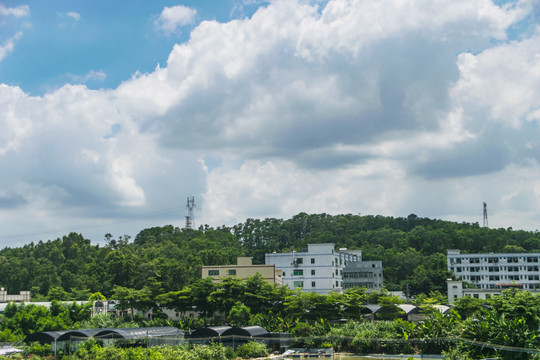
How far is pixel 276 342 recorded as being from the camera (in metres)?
39.7

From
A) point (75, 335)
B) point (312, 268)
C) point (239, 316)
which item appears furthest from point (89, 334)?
point (312, 268)

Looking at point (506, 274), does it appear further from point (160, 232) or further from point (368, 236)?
point (160, 232)

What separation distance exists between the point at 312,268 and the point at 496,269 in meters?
32.6

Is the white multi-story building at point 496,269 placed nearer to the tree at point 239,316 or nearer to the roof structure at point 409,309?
the roof structure at point 409,309

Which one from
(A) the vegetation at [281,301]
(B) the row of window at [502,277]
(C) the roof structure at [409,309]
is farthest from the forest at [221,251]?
(C) the roof structure at [409,309]

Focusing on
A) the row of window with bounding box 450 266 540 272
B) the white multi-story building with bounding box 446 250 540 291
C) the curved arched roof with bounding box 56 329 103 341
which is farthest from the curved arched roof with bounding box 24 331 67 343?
the row of window with bounding box 450 266 540 272

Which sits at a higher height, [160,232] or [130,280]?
[160,232]

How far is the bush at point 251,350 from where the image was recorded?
3591 centimetres

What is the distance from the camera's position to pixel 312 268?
67.9 m

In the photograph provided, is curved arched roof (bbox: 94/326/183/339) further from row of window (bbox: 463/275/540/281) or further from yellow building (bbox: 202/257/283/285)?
row of window (bbox: 463/275/540/281)

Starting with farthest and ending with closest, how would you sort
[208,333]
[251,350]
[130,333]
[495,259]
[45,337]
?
[495,259], [208,333], [251,350], [130,333], [45,337]

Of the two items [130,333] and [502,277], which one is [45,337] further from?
[502,277]

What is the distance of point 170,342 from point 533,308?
22397 mm

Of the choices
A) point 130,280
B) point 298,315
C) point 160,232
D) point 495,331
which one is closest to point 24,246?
point 160,232
